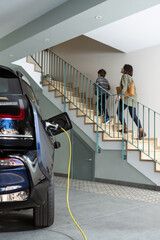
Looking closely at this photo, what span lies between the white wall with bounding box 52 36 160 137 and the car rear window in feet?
16.0

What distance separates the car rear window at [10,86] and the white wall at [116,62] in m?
4.87

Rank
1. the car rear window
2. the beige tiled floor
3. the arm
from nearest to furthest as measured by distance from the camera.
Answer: the car rear window → the beige tiled floor → the arm

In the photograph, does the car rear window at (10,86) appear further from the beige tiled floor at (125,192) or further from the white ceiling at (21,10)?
the white ceiling at (21,10)

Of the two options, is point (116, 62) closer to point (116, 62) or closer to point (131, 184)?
point (116, 62)

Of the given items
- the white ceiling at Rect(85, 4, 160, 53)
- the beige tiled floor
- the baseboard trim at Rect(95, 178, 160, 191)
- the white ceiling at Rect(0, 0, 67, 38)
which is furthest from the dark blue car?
the white ceiling at Rect(85, 4, 160, 53)

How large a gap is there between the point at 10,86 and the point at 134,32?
4.52 m

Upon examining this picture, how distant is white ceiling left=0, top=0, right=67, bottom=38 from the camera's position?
454 centimetres

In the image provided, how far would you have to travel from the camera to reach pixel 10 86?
183cm

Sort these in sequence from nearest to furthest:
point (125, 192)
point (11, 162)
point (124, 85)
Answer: point (11, 162), point (125, 192), point (124, 85)

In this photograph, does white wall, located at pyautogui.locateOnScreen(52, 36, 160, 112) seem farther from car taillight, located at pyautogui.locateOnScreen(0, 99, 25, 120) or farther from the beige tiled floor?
car taillight, located at pyautogui.locateOnScreen(0, 99, 25, 120)

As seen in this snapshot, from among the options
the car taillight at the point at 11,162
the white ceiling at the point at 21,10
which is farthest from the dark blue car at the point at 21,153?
the white ceiling at the point at 21,10

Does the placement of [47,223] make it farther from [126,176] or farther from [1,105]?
[126,176]

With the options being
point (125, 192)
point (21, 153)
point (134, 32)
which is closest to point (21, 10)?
point (134, 32)

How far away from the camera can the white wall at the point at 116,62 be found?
21.3ft
